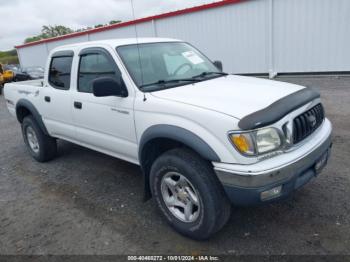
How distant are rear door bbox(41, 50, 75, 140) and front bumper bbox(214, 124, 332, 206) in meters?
2.56

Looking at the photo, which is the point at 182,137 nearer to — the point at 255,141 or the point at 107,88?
the point at 255,141

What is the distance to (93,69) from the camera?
392cm

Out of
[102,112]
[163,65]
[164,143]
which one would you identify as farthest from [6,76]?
[164,143]

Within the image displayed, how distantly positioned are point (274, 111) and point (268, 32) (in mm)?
10044

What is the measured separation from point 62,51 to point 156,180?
102 inches

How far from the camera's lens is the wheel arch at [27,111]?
197 inches

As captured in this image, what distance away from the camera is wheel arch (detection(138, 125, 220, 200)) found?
2.60m

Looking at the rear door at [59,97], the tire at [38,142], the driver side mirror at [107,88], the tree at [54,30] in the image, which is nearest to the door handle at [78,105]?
the rear door at [59,97]

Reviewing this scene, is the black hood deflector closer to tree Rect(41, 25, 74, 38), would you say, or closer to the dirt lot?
the dirt lot

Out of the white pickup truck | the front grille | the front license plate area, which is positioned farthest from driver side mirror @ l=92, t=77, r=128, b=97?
the front license plate area

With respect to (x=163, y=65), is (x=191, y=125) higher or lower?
lower

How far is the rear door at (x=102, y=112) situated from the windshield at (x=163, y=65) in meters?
0.18

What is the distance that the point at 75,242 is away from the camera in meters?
3.13

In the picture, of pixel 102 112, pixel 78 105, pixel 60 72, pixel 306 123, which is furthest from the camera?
pixel 60 72
